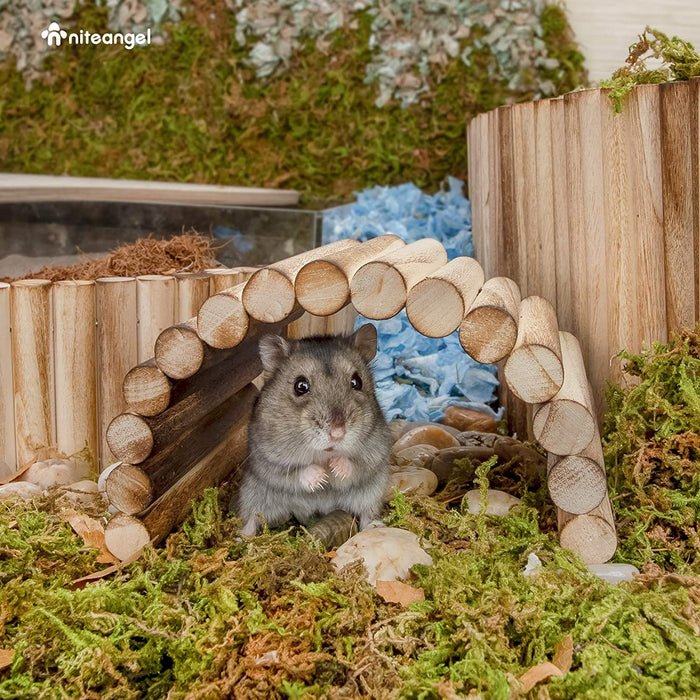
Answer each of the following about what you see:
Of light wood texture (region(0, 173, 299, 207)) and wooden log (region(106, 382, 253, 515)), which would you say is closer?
wooden log (region(106, 382, 253, 515))

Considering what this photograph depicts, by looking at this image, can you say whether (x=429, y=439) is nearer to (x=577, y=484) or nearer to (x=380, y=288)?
(x=577, y=484)

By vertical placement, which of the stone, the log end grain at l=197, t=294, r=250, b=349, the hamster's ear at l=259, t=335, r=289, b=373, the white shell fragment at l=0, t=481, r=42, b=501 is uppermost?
the log end grain at l=197, t=294, r=250, b=349

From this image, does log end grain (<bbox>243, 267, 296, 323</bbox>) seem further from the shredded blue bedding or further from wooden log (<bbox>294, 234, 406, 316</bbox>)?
the shredded blue bedding

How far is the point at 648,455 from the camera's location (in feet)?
9.73

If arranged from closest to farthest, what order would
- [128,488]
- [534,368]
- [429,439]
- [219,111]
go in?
1. [534,368]
2. [128,488]
3. [429,439]
4. [219,111]

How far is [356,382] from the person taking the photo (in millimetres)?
3070

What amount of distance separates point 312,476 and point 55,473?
122 cm

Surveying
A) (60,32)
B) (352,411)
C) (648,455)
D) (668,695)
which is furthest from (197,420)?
(60,32)

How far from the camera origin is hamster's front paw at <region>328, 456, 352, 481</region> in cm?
301

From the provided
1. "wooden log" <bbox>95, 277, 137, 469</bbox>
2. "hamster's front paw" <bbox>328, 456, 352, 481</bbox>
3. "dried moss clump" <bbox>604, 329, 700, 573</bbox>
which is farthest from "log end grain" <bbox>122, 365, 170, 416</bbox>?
"dried moss clump" <bbox>604, 329, 700, 573</bbox>

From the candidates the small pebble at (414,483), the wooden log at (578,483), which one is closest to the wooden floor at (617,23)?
the small pebble at (414,483)

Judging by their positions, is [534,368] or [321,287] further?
[321,287]

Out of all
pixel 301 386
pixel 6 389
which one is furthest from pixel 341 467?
pixel 6 389

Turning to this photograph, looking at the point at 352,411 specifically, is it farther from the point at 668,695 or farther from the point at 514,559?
the point at 668,695
